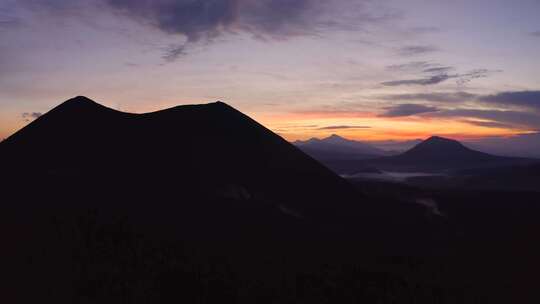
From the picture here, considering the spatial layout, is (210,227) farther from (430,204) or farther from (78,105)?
(430,204)

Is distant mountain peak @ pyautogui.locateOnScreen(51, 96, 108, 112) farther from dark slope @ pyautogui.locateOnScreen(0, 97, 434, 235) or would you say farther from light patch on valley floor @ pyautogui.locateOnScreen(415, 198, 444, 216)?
light patch on valley floor @ pyautogui.locateOnScreen(415, 198, 444, 216)

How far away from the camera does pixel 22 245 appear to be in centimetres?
2794

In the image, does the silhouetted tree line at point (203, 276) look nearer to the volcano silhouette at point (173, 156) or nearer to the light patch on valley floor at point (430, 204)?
the volcano silhouette at point (173, 156)

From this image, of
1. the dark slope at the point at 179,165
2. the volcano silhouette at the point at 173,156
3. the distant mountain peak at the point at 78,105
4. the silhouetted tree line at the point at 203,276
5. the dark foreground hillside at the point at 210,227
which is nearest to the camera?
the silhouetted tree line at the point at 203,276

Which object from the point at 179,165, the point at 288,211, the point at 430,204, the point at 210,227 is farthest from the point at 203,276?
the point at 430,204

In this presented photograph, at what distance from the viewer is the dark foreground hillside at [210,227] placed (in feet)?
85.3

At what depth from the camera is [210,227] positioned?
38188 millimetres

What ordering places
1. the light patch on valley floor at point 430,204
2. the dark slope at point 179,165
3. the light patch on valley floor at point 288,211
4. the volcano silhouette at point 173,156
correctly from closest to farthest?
1. the dark slope at point 179,165
2. the light patch on valley floor at point 288,211
3. the volcano silhouette at point 173,156
4. the light patch on valley floor at point 430,204

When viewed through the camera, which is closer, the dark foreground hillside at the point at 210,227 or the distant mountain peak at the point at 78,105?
the dark foreground hillside at the point at 210,227

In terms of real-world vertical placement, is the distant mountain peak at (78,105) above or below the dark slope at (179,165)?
above

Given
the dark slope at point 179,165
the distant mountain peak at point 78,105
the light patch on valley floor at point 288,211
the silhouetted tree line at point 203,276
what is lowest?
the silhouetted tree line at point 203,276

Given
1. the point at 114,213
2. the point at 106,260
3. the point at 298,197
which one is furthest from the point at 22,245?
the point at 298,197

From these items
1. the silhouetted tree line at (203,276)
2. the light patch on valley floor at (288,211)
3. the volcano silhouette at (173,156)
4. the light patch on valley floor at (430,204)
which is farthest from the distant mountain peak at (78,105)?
the light patch on valley floor at (430,204)

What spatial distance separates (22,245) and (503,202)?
60883mm
